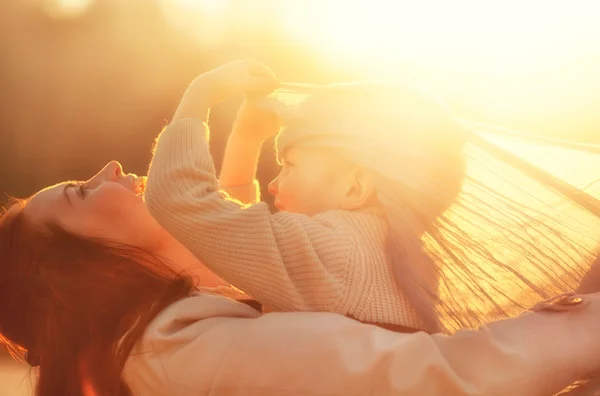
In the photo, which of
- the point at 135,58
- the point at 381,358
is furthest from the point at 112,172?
the point at 135,58

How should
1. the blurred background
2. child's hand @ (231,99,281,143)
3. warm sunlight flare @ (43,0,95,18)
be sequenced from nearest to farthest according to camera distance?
1. child's hand @ (231,99,281,143)
2. the blurred background
3. warm sunlight flare @ (43,0,95,18)

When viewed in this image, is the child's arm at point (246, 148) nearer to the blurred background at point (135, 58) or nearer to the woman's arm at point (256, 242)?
the woman's arm at point (256, 242)

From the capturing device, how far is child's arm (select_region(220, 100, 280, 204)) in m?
1.52

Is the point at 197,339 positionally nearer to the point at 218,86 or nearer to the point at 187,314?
the point at 187,314

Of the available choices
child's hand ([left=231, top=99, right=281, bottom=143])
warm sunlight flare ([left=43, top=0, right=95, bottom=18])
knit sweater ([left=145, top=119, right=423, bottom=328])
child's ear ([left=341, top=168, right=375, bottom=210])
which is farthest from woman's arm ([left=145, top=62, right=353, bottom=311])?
warm sunlight flare ([left=43, top=0, right=95, bottom=18])

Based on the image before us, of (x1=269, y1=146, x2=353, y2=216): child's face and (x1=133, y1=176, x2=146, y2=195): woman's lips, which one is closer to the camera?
(x1=269, y1=146, x2=353, y2=216): child's face

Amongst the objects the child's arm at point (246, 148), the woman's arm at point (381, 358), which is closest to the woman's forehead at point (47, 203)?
the child's arm at point (246, 148)

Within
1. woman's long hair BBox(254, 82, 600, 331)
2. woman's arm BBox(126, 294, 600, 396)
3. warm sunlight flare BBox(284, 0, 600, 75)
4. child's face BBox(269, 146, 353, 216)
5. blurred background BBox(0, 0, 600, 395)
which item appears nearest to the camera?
woman's arm BBox(126, 294, 600, 396)

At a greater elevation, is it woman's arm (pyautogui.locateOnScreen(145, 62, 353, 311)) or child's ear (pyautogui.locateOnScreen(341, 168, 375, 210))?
child's ear (pyautogui.locateOnScreen(341, 168, 375, 210))

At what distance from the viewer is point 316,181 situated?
1.38m

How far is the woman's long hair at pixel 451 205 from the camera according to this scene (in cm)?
127

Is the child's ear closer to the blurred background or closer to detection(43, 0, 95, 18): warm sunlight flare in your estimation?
the blurred background

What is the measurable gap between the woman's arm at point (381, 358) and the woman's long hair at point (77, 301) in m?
0.16

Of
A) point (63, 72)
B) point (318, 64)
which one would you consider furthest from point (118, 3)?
point (318, 64)
